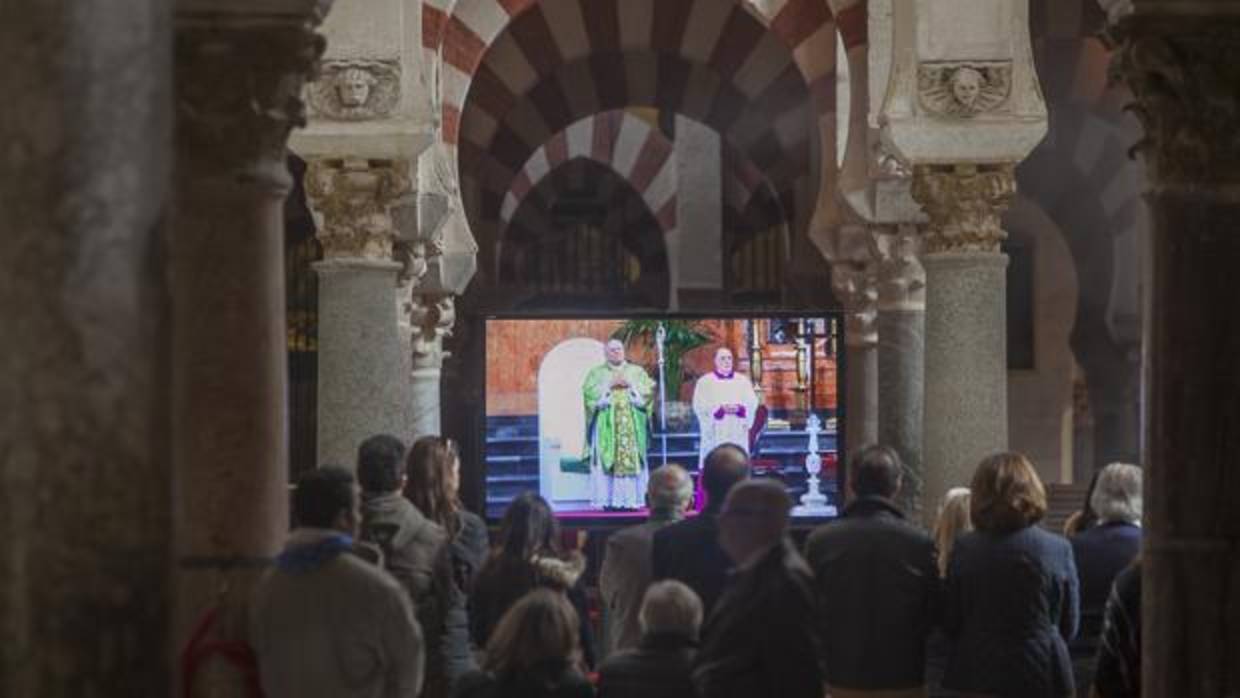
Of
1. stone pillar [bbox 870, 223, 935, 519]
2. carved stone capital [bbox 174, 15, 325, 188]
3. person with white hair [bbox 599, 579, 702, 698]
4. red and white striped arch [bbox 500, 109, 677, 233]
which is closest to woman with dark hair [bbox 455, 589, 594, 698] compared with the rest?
person with white hair [bbox 599, 579, 702, 698]

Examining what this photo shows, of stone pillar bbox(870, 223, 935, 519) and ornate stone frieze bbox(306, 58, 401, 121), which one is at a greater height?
ornate stone frieze bbox(306, 58, 401, 121)

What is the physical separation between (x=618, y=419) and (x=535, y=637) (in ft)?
19.9

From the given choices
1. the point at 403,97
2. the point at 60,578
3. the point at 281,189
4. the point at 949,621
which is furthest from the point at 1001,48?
the point at 60,578

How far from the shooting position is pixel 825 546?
591 cm

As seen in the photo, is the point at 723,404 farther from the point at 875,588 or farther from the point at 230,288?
the point at 230,288

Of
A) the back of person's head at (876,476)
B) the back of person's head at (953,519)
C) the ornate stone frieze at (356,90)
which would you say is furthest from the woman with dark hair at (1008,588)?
the ornate stone frieze at (356,90)

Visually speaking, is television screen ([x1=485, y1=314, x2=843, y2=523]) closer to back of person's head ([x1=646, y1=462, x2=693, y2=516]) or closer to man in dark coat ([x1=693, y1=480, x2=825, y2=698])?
back of person's head ([x1=646, y1=462, x2=693, y2=516])

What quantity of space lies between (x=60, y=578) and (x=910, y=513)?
7666 millimetres

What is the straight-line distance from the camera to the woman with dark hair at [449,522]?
655 centimetres

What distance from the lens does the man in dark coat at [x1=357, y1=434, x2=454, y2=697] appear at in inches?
242

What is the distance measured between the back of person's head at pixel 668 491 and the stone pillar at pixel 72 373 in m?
2.57

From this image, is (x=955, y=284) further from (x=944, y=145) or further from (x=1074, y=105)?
(x=1074, y=105)

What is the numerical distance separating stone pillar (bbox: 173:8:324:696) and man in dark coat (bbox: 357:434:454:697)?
0.69m

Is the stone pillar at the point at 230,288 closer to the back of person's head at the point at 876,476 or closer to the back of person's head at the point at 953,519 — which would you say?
the back of person's head at the point at 876,476
